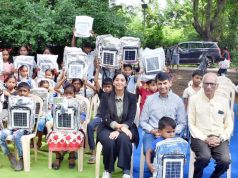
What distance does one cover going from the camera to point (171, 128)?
13.0 ft

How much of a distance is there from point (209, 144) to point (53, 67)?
3548 mm

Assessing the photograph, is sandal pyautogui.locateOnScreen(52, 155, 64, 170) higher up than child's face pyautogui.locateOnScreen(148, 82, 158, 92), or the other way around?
child's face pyautogui.locateOnScreen(148, 82, 158, 92)

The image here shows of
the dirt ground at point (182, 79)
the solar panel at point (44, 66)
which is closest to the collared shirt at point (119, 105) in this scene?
the solar panel at point (44, 66)

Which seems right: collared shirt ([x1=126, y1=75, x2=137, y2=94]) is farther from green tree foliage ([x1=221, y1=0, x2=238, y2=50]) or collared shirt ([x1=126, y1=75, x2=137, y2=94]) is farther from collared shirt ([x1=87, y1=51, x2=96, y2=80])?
green tree foliage ([x1=221, y1=0, x2=238, y2=50])

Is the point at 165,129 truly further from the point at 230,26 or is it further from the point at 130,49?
the point at 230,26

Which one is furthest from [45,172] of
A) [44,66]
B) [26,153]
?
[44,66]

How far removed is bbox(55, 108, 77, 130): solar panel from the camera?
188 inches

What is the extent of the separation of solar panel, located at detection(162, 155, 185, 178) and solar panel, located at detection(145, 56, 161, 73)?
1866 mm

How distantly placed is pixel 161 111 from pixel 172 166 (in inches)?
34.3

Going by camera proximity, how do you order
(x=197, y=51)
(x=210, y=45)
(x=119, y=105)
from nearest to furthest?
(x=119, y=105), (x=210, y=45), (x=197, y=51)

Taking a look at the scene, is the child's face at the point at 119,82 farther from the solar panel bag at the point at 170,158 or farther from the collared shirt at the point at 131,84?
→ the collared shirt at the point at 131,84

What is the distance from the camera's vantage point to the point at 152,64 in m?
5.38

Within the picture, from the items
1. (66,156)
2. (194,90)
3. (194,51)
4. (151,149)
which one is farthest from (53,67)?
(194,51)

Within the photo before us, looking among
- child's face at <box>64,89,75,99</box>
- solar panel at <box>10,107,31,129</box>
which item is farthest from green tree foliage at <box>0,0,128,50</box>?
solar panel at <box>10,107,31,129</box>
